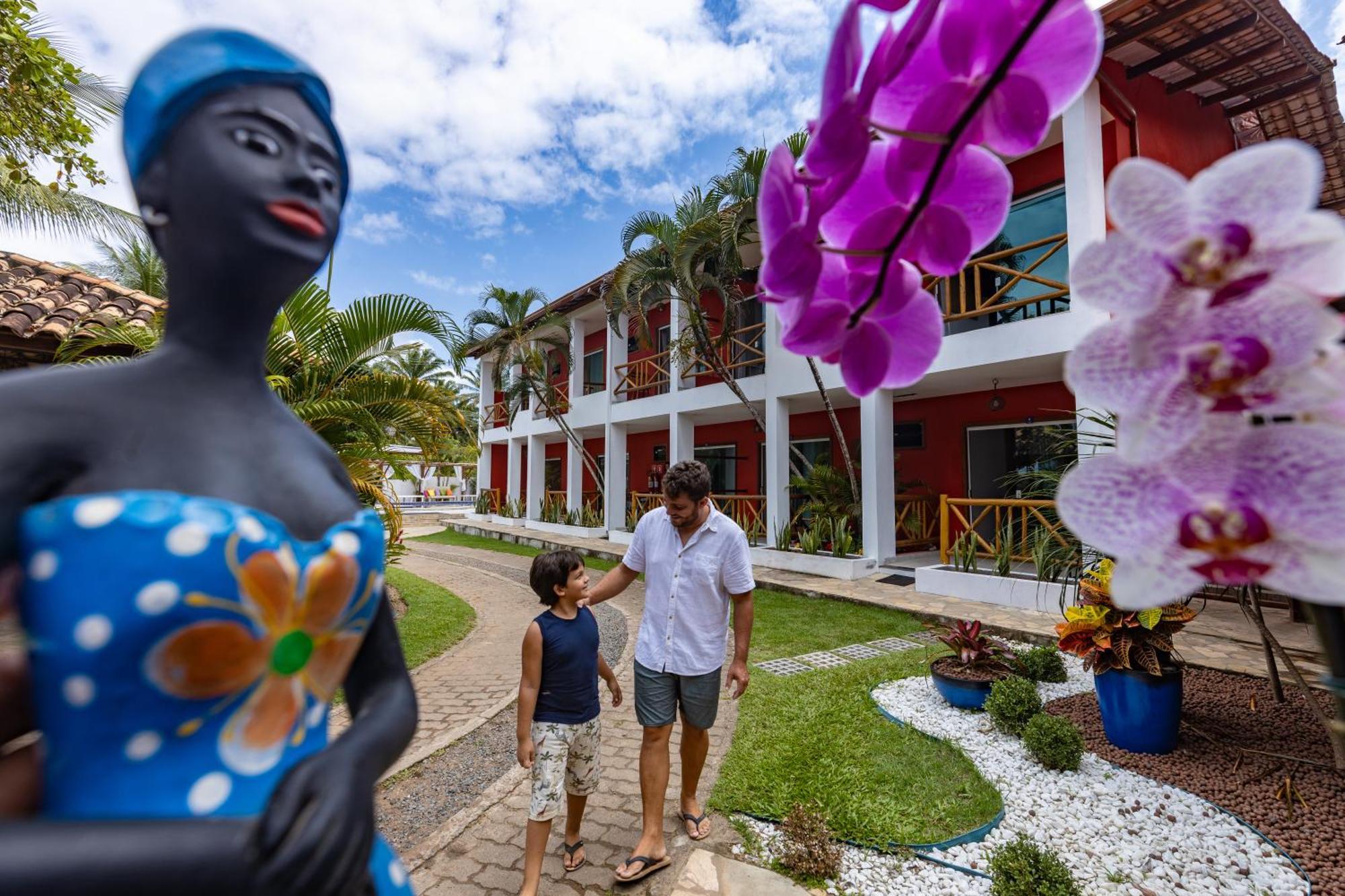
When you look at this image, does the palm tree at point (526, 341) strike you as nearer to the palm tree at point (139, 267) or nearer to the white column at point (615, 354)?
the white column at point (615, 354)

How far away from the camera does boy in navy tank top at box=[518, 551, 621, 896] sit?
2525mm

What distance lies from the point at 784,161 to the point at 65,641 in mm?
828

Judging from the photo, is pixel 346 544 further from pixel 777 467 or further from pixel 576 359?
pixel 576 359

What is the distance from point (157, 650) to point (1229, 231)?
0.93m

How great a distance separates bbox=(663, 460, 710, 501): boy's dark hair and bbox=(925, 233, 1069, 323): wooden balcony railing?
484 centimetres

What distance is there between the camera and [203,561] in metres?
0.64

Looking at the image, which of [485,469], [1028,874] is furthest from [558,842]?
[485,469]

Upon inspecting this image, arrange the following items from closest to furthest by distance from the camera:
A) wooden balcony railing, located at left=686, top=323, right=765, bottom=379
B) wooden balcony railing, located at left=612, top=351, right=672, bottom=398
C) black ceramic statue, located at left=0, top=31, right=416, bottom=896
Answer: black ceramic statue, located at left=0, top=31, right=416, bottom=896 < wooden balcony railing, located at left=686, top=323, right=765, bottom=379 < wooden balcony railing, located at left=612, top=351, right=672, bottom=398

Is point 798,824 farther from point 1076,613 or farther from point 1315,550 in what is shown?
point 1315,550

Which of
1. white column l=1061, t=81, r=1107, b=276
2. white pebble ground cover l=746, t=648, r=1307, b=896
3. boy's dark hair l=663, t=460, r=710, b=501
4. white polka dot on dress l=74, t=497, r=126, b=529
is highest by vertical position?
white column l=1061, t=81, r=1107, b=276

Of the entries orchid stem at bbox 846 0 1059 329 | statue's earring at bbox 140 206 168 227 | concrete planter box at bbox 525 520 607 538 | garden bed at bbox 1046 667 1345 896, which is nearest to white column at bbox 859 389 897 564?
garden bed at bbox 1046 667 1345 896

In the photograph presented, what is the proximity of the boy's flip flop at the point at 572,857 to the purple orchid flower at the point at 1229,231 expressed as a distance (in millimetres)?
3135

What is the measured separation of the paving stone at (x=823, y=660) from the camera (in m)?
5.52

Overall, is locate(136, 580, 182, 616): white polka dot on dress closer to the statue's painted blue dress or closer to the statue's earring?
the statue's painted blue dress
